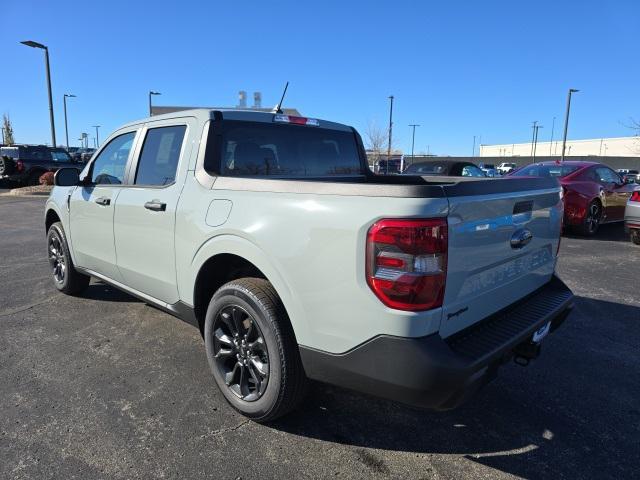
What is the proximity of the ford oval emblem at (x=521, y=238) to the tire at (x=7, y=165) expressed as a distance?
878 inches

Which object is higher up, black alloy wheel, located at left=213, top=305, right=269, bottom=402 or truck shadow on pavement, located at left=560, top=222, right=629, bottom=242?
black alloy wheel, located at left=213, top=305, right=269, bottom=402

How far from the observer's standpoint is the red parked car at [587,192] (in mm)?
9406

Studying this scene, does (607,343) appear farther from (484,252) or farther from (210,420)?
(210,420)

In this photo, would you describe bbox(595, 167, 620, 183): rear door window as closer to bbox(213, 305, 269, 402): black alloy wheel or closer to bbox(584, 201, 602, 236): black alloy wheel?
bbox(584, 201, 602, 236): black alloy wheel

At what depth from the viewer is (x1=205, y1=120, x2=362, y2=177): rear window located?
323 centimetres

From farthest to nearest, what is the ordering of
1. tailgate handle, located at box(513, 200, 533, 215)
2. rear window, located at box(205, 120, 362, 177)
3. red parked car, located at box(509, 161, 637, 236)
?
red parked car, located at box(509, 161, 637, 236) → rear window, located at box(205, 120, 362, 177) → tailgate handle, located at box(513, 200, 533, 215)

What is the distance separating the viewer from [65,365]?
11.6ft

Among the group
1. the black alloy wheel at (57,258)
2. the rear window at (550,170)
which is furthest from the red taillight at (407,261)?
the rear window at (550,170)

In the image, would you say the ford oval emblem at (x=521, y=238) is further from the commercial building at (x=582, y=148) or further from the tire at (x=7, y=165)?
the commercial building at (x=582, y=148)

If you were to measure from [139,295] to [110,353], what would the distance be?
0.52m

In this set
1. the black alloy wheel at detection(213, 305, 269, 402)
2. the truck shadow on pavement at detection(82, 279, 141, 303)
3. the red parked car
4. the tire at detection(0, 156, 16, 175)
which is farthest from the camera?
the tire at detection(0, 156, 16, 175)

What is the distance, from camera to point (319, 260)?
2.24 m

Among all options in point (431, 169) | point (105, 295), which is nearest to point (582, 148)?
point (431, 169)

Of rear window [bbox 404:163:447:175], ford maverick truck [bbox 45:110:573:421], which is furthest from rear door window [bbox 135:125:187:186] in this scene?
rear window [bbox 404:163:447:175]
